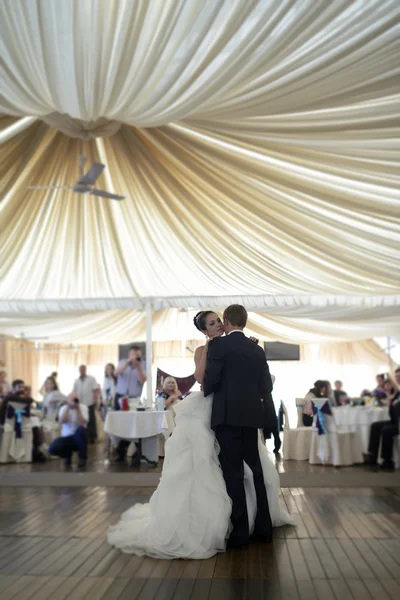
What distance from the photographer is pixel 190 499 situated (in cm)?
413

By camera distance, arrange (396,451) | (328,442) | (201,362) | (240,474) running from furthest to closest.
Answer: (328,442)
(396,451)
(201,362)
(240,474)

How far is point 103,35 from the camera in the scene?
3906mm

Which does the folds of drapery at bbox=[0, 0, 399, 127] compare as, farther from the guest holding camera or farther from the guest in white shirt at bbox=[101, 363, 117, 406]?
the guest in white shirt at bbox=[101, 363, 117, 406]

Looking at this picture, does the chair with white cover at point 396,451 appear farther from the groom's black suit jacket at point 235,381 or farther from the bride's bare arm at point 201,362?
the bride's bare arm at point 201,362

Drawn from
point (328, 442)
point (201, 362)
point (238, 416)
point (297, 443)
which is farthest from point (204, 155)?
point (297, 443)

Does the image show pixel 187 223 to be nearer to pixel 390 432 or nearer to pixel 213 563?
pixel 390 432

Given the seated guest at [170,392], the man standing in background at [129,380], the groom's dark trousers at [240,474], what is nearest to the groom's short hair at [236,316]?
the groom's dark trousers at [240,474]

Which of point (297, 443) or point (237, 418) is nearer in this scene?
point (237, 418)

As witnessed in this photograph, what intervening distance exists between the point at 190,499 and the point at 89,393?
8.81 metres

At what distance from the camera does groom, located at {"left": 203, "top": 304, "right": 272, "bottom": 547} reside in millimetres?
4223

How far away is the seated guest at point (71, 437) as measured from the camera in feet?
29.4

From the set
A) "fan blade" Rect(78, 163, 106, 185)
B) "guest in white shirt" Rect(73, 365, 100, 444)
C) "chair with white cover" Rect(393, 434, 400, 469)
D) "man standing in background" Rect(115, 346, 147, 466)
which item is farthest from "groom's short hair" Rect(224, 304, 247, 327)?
"guest in white shirt" Rect(73, 365, 100, 444)

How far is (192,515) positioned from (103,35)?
2866 millimetres

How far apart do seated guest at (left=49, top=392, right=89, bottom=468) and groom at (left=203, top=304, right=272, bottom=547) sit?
4.93m
